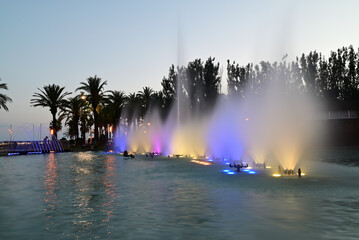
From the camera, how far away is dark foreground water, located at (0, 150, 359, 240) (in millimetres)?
8219

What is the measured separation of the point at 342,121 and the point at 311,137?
5231 mm

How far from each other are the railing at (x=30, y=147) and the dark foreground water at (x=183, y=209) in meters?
33.9

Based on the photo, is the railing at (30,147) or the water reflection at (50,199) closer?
the water reflection at (50,199)

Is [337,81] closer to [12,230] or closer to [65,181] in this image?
[65,181]

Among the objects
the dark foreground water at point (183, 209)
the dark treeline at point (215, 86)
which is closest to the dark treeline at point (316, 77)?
the dark treeline at point (215, 86)

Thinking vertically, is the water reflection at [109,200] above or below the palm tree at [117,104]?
below

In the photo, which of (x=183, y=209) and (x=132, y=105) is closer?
(x=183, y=209)

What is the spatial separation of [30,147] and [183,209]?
4557 cm

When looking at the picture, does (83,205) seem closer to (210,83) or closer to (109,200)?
(109,200)

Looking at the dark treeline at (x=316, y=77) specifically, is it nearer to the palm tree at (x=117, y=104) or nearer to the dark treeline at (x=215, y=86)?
the dark treeline at (x=215, y=86)

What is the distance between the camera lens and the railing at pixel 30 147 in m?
48.6

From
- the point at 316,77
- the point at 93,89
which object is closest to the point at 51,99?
the point at 93,89

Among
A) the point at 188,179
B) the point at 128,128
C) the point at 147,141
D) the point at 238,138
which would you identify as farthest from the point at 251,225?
the point at 128,128

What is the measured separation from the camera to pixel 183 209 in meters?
10.7
